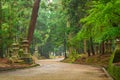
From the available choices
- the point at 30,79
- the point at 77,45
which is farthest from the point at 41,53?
the point at 30,79

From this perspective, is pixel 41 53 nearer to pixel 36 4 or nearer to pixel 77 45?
pixel 77 45

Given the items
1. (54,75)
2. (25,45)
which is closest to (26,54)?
(25,45)

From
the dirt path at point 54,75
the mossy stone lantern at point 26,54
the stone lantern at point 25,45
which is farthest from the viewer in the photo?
the stone lantern at point 25,45

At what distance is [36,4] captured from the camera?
34.4 metres

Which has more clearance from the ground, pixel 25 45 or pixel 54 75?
pixel 25 45

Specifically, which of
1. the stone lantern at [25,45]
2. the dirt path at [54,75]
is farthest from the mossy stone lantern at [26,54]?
the dirt path at [54,75]

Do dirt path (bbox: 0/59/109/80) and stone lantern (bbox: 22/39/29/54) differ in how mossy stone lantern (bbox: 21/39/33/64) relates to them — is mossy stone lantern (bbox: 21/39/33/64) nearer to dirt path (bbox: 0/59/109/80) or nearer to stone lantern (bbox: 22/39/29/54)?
stone lantern (bbox: 22/39/29/54)

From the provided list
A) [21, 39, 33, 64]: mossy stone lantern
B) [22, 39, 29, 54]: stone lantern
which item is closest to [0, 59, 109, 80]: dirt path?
[21, 39, 33, 64]: mossy stone lantern

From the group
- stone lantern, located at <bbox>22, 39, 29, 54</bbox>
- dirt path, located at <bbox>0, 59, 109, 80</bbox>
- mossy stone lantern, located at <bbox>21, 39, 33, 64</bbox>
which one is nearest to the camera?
dirt path, located at <bbox>0, 59, 109, 80</bbox>

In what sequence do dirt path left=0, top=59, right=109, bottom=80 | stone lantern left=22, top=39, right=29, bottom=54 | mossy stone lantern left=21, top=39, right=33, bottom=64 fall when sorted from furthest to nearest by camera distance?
stone lantern left=22, top=39, right=29, bottom=54, mossy stone lantern left=21, top=39, right=33, bottom=64, dirt path left=0, top=59, right=109, bottom=80

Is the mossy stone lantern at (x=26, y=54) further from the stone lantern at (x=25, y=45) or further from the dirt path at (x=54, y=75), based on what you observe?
the dirt path at (x=54, y=75)

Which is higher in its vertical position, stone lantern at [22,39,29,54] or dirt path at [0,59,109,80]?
stone lantern at [22,39,29,54]

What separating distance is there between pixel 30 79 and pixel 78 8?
23.1 meters

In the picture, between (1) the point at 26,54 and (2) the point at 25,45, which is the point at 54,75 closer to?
(1) the point at 26,54
